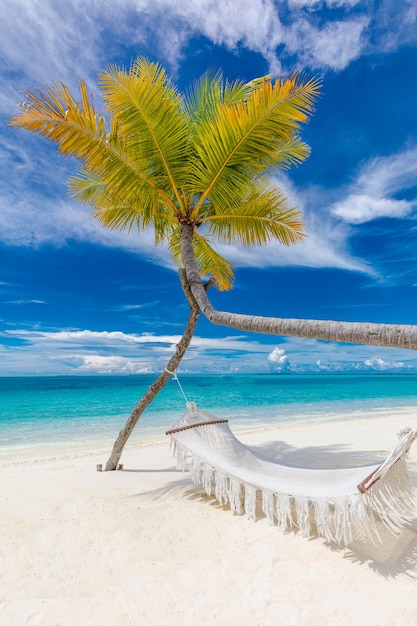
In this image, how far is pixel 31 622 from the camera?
1.58 m

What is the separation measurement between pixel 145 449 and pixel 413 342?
511 cm

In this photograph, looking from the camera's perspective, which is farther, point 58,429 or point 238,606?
point 58,429

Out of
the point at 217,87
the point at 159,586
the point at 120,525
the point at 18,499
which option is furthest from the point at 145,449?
the point at 217,87

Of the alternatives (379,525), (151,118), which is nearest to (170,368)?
(379,525)

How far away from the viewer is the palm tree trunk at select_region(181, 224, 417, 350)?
1.58 metres

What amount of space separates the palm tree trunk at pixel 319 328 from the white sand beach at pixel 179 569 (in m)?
1.15

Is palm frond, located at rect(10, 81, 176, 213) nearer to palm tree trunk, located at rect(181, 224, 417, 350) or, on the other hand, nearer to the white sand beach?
palm tree trunk, located at rect(181, 224, 417, 350)

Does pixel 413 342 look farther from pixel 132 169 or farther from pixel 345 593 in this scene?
pixel 132 169

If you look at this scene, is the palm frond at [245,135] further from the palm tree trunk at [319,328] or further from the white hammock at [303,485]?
the white hammock at [303,485]

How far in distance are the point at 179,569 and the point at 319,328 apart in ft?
4.79

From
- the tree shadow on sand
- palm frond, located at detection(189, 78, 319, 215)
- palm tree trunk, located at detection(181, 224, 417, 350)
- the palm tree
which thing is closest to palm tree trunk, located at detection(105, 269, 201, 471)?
the palm tree

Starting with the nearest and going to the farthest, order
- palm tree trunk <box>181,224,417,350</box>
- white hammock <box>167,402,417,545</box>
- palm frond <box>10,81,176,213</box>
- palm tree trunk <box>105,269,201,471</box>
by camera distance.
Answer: palm tree trunk <box>181,224,417,350</box>
white hammock <box>167,402,417,545</box>
palm frond <box>10,81,176,213</box>
palm tree trunk <box>105,269,201,471</box>

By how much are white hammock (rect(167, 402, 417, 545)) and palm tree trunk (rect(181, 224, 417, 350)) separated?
59 cm

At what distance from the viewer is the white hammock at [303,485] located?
1.86 metres
